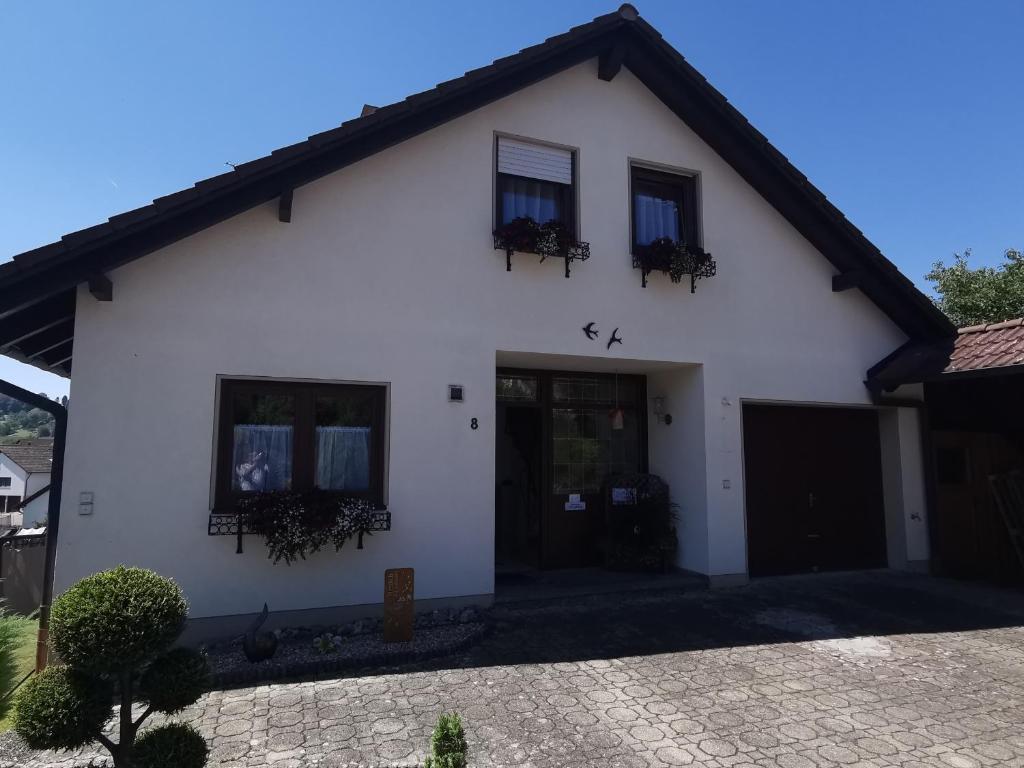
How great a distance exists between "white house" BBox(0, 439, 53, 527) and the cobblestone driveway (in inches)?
1249

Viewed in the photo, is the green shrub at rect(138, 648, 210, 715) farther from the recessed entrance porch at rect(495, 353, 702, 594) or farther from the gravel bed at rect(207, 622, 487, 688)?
the recessed entrance porch at rect(495, 353, 702, 594)

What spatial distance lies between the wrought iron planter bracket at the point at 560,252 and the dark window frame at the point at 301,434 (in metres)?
2.07

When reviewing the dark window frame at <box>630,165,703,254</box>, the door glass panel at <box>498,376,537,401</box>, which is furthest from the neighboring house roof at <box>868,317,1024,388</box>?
the door glass panel at <box>498,376,537,401</box>

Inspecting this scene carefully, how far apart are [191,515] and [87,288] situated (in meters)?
2.25

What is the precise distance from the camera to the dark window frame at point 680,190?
26.7ft

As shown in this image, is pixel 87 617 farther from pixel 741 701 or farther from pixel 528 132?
pixel 528 132

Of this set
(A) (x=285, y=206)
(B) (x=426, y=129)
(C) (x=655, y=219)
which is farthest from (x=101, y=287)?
(C) (x=655, y=219)

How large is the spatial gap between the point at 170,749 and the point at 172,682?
0.30 m

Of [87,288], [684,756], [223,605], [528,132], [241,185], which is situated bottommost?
[684,756]

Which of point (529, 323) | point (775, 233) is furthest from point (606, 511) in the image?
point (775, 233)

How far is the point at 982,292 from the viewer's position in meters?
19.2

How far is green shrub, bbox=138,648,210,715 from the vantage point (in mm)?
2951

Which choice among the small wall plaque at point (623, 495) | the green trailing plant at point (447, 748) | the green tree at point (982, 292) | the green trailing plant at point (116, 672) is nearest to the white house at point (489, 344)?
the small wall plaque at point (623, 495)

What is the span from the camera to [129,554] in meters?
5.41
